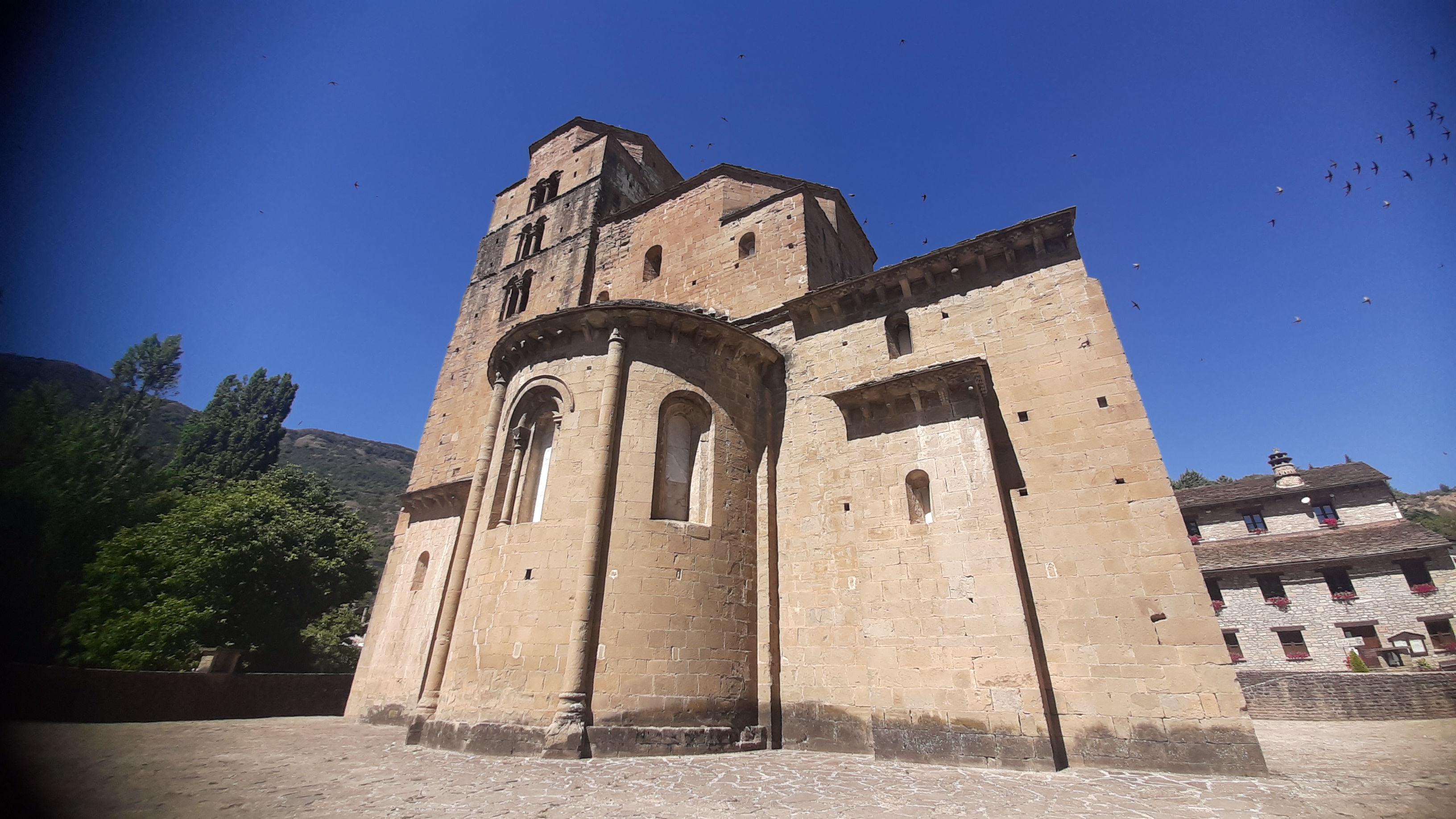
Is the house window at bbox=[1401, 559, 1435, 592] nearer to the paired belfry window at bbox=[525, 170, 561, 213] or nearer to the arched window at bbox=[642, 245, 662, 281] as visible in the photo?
the arched window at bbox=[642, 245, 662, 281]

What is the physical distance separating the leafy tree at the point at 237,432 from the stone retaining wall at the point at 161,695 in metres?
17.6

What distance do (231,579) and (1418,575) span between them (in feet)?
156

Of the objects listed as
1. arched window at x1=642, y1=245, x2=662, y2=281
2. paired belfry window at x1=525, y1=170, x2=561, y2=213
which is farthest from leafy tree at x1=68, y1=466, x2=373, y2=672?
arched window at x1=642, y1=245, x2=662, y2=281

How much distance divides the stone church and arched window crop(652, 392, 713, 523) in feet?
0.21

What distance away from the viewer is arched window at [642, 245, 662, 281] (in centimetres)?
1911

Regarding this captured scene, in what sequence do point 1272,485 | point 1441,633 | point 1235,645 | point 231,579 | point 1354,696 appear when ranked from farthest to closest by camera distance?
point 1272,485
point 1235,645
point 1441,633
point 231,579
point 1354,696

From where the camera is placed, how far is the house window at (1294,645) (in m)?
23.7

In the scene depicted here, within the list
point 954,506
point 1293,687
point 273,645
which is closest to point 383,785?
point 954,506

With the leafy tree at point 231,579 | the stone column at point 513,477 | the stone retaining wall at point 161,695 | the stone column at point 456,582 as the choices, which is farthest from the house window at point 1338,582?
the leafy tree at point 231,579

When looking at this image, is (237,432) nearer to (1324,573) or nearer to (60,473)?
(60,473)

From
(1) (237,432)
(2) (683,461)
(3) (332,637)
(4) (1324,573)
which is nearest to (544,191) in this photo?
(2) (683,461)

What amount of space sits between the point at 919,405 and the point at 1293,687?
1923 centimetres

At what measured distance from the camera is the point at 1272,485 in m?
28.0

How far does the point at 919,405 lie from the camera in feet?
35.6
